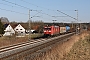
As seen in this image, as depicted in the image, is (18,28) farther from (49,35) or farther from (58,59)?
Answer: (58,59)

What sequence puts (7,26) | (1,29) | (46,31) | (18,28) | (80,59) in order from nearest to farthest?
1. (80,59)
2. (46,31)
3. (1,29)
4. (7,26)
5. (18,28)

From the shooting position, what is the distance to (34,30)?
102 meters

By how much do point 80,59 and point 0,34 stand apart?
61.7m

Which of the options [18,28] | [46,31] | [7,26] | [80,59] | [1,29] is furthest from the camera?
[18,28]

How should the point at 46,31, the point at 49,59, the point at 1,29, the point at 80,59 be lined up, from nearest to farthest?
the point at 49,59, the point at 80,59, the point at 46,31, the point at 1,29

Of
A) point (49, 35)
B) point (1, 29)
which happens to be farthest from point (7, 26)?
point (49, 35)

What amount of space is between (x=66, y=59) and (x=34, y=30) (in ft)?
295

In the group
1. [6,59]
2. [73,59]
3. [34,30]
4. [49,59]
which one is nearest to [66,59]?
[73,59]

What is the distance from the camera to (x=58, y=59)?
40.8ft

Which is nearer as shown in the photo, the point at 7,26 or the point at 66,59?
the point at 66,59

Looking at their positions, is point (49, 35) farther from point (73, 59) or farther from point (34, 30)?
point (34, 30)

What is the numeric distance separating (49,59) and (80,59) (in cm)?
194

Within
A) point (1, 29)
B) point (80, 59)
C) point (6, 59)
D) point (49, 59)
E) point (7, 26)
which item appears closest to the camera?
point (49, 59)

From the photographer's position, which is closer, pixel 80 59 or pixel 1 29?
pixel 80 59
